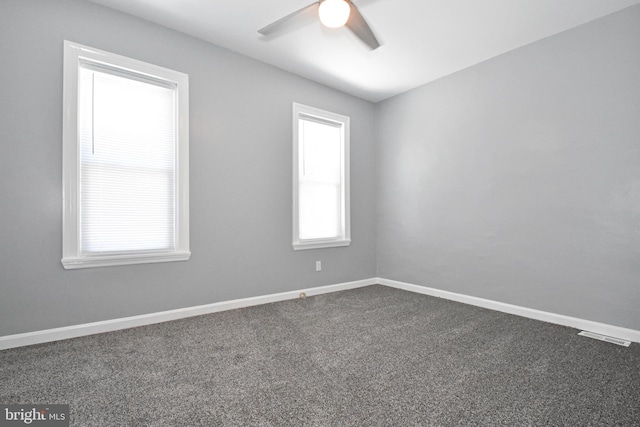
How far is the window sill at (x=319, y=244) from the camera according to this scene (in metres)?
3.72

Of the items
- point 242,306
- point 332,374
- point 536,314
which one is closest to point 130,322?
point 242,306

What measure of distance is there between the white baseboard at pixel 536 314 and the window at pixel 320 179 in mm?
1189

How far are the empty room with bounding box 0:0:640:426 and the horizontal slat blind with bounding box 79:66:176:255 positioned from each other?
0.05ft

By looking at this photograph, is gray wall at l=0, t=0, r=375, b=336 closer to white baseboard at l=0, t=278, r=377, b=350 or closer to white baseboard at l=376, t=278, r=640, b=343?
white baseboard at l=0, t=278, r=377, b=350

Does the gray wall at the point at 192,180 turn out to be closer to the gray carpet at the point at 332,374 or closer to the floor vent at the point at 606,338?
the gray carpet at the point at 332,374

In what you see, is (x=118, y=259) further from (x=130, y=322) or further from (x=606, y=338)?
(x=606, y=338)

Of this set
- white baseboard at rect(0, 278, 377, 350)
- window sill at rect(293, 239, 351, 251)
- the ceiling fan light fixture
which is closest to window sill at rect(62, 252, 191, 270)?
white baseboard at rect(0, 278, 377, 350)

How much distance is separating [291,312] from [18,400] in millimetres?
1957

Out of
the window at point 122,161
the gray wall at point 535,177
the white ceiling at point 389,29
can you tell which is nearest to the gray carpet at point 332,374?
the gray wall at point 535,177

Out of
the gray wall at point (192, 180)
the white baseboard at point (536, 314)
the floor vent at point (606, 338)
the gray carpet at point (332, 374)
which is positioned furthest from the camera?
the white baseboard at point (536, 314)

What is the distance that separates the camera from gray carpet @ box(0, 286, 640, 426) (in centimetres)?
150

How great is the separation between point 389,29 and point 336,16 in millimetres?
846

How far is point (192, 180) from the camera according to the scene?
9.80 ft

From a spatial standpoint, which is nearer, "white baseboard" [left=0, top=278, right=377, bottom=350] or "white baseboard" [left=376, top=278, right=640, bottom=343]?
"white baseboard" [left=0, top=278, right=377, bottom=350]
